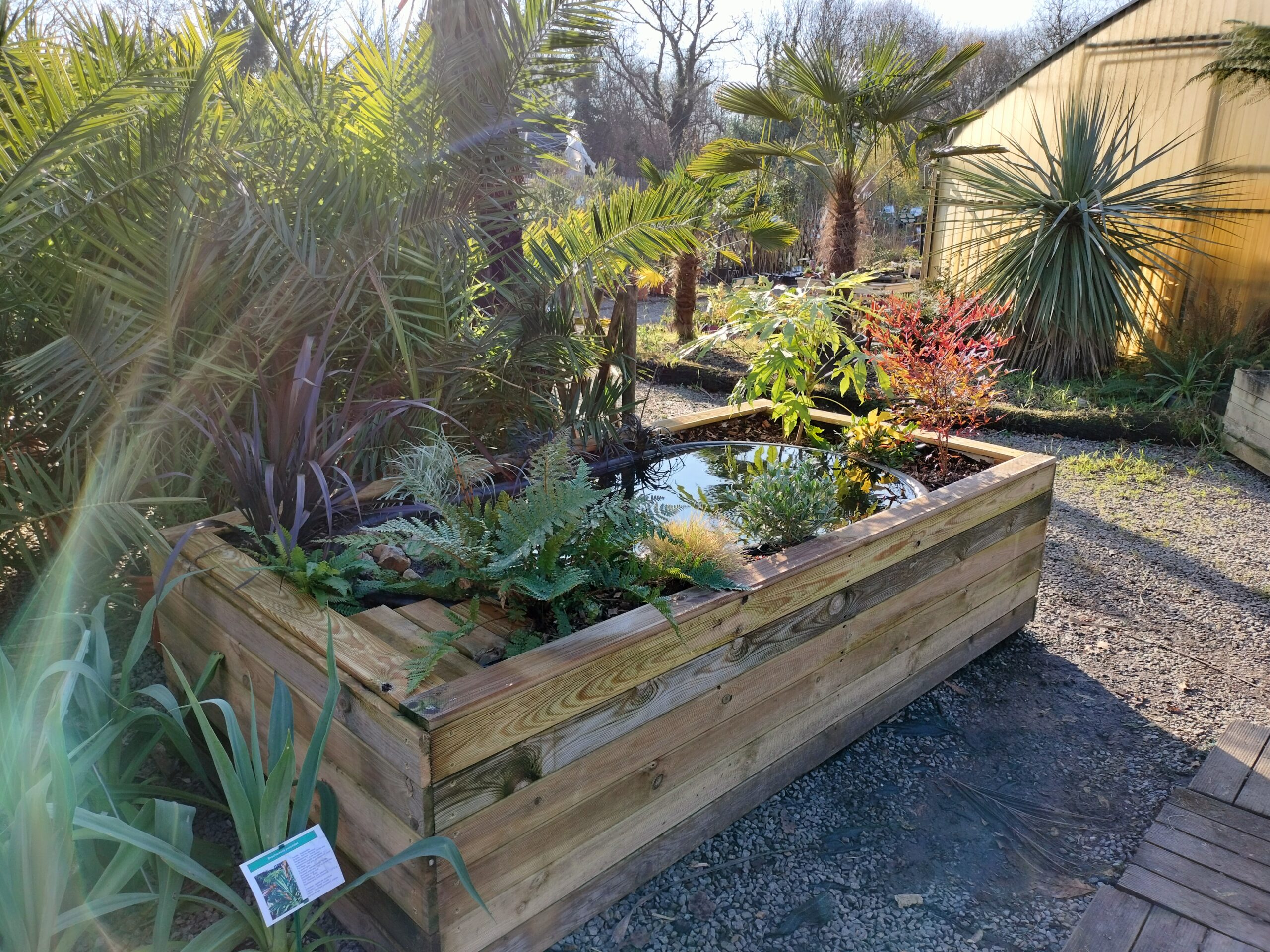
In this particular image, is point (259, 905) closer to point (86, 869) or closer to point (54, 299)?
point (86, 869)

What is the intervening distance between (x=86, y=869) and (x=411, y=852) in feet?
2.82

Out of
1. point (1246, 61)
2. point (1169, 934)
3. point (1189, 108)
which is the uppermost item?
point (1246, 61)

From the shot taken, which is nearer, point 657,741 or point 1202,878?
point 657,741

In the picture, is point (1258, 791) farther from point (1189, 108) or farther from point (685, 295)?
point (685, 295)

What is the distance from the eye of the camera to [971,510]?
2.58m

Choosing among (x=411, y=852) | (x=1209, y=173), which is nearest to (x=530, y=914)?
(x=411, y=852)

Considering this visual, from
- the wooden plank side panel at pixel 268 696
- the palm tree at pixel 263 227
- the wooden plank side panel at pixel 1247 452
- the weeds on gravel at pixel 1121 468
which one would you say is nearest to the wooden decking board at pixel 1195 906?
the wooden plank side panel at pixel 268 696

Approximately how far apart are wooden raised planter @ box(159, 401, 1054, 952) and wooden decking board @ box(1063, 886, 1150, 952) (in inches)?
27.0

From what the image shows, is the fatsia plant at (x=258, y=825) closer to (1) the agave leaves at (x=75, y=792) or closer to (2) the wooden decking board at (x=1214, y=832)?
(1) the agave leaves at (x=75, y=792)

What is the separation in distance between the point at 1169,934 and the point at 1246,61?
6.84 m

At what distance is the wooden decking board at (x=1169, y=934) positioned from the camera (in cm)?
179

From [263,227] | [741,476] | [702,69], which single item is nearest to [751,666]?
[741,476]

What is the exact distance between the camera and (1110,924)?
185 centimetres

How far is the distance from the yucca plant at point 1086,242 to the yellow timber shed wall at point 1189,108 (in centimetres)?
12
